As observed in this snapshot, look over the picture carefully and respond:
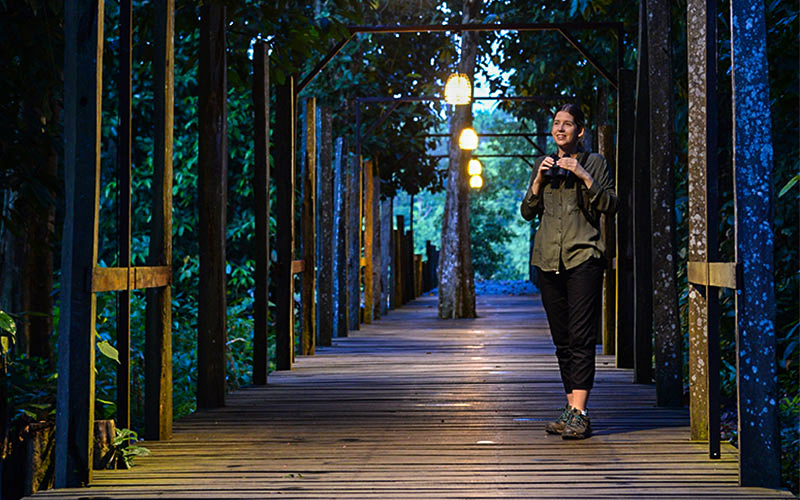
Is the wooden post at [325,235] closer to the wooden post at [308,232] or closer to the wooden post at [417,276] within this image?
the wooden post at [308,232]

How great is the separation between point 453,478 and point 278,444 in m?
1.31

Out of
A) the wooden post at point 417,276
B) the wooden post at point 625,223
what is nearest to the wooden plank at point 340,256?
the wooden post at point 625,223

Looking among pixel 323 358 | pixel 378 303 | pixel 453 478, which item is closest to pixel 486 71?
pixel 378 303

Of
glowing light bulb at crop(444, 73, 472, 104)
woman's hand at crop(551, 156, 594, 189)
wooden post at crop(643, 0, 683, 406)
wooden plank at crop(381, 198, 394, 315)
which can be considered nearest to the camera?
woman's hand at crop(551, 156, 594, 189)

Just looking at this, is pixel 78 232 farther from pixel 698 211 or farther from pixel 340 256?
pixel 340 256

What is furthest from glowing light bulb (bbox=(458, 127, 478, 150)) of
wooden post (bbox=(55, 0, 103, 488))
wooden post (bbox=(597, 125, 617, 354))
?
wooden post (bbox=(55, 0, 103, 488))

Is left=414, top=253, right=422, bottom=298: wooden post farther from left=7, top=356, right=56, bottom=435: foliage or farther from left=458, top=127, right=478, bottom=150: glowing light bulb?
left=7, top=356, right=56, bottom=435: foliage

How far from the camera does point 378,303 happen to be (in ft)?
59.5

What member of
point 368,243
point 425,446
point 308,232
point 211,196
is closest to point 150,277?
point 211,196

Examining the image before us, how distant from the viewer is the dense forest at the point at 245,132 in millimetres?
7980

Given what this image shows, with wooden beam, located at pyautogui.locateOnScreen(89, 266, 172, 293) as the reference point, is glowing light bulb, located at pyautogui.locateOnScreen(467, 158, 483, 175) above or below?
above

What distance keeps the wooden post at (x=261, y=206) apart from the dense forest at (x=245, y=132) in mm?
750

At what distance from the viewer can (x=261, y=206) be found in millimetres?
8281

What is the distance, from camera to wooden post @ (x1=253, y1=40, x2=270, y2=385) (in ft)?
27.0
